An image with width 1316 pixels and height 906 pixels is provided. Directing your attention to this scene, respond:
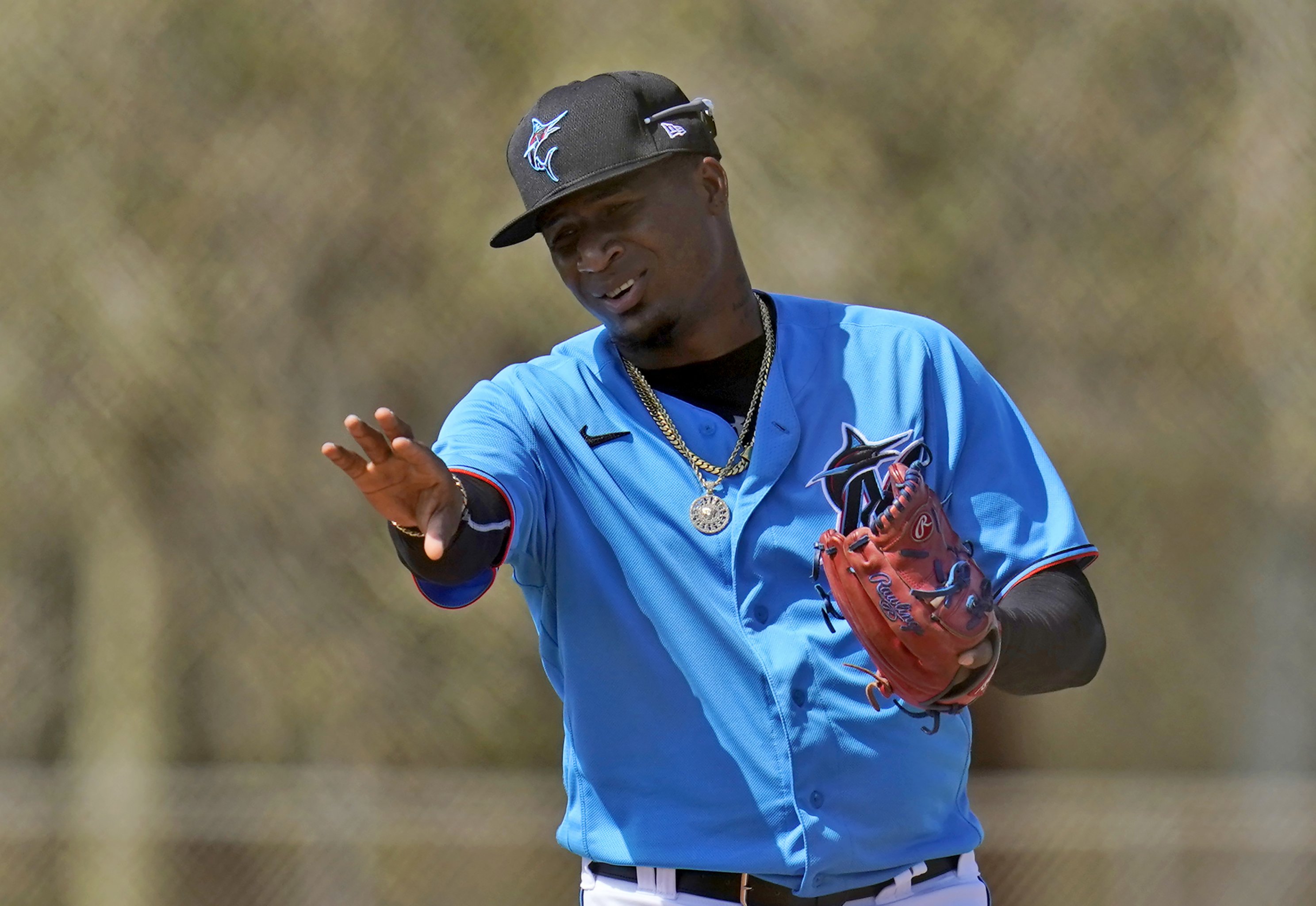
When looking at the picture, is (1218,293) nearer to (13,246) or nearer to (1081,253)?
(1081,253)

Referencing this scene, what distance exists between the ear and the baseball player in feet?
→ 0.04

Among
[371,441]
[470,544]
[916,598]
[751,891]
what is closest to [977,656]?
[916,598]

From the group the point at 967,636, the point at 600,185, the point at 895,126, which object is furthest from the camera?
the point at 895,126

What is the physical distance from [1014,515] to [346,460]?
86 centimetres

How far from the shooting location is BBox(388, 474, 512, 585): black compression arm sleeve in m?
1.53

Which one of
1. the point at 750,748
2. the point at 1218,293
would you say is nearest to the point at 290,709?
the point at 750,748

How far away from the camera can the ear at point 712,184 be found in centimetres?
196

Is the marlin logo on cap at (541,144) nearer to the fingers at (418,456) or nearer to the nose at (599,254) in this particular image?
the nose at (599,254)

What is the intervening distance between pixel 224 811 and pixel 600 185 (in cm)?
195

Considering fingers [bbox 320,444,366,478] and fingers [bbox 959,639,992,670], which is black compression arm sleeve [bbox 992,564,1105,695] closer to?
fingers [bbox 959,639,992,670]

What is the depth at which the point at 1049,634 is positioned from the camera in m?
1.64

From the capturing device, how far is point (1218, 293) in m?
3.12

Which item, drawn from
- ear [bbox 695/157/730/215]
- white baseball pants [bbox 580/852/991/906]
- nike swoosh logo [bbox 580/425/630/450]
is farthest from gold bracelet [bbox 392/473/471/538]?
ear [bbox 695/157/730/215]

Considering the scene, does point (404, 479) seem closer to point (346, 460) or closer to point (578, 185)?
point (346, 460)
